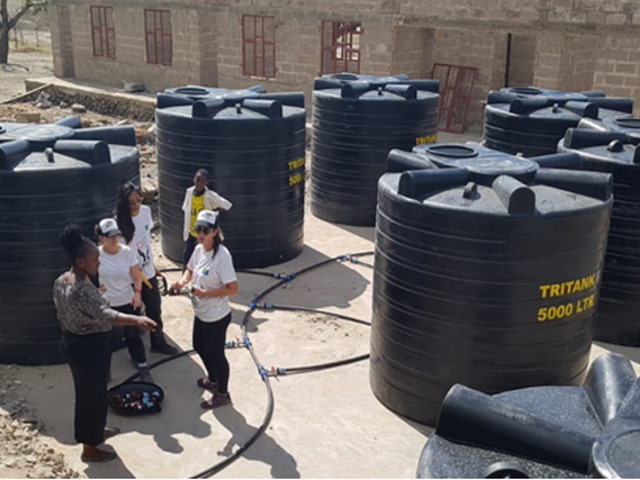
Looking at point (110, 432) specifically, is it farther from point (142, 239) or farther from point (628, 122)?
point (628, 122)

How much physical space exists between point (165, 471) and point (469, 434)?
299 centimetres

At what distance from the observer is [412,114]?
10406mm

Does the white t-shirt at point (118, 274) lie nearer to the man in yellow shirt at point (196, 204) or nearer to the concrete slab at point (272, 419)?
the concrete slab at point (272, 419)

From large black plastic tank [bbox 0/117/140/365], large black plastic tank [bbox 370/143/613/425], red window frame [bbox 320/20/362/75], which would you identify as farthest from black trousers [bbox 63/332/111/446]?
red window frame [bbox 320/20/362/75]

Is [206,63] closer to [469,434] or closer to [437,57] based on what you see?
[437,57]

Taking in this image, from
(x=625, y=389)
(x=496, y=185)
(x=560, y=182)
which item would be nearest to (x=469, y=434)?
(x=625, y=389)

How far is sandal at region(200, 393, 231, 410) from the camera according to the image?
5938mm

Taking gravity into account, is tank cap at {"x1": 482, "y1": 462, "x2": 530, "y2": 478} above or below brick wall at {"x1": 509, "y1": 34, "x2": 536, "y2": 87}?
below

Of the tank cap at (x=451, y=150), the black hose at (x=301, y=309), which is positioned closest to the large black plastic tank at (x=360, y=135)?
the black hose at (x=301, y=309)

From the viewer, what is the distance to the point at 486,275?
5109 millimetres

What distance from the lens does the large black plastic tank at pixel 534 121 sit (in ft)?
28.5

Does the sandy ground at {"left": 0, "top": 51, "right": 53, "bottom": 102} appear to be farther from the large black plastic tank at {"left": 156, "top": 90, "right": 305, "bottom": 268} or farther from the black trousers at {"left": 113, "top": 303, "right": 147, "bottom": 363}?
the black trousers at {"left": 113, "top": 303, "right": 147, "bottom": 363}

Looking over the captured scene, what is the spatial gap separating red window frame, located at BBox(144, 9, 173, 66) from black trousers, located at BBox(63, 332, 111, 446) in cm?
1796

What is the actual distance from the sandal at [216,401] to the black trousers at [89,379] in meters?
0.94
